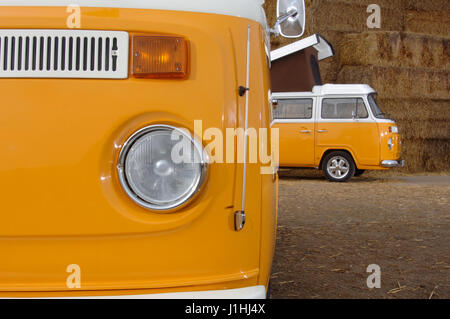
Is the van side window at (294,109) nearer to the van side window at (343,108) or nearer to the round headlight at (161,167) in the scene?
the van side window at (343,108)

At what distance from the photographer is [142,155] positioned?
0.96 m

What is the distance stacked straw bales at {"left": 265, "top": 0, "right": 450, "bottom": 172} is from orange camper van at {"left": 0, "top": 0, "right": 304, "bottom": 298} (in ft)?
35.6

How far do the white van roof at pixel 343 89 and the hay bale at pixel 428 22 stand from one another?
501 cm

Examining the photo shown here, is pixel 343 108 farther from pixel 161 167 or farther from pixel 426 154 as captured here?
pixel 161 167

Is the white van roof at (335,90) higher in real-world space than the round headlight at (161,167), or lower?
higher

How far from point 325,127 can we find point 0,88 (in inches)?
346

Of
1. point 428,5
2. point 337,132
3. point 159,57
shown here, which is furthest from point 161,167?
point 428,5

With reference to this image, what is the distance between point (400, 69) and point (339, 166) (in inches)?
154

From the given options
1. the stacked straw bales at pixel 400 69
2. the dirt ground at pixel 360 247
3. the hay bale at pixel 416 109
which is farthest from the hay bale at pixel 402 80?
the dirt ground at pixel 360 247

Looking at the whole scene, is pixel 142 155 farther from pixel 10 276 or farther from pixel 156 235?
pixel 10 276

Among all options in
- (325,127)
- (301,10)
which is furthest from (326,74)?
(301,10)

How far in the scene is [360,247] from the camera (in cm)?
332

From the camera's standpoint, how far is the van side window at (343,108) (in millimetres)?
9094

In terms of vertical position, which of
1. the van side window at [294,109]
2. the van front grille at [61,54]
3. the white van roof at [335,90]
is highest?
the white van roof at [335,90]
